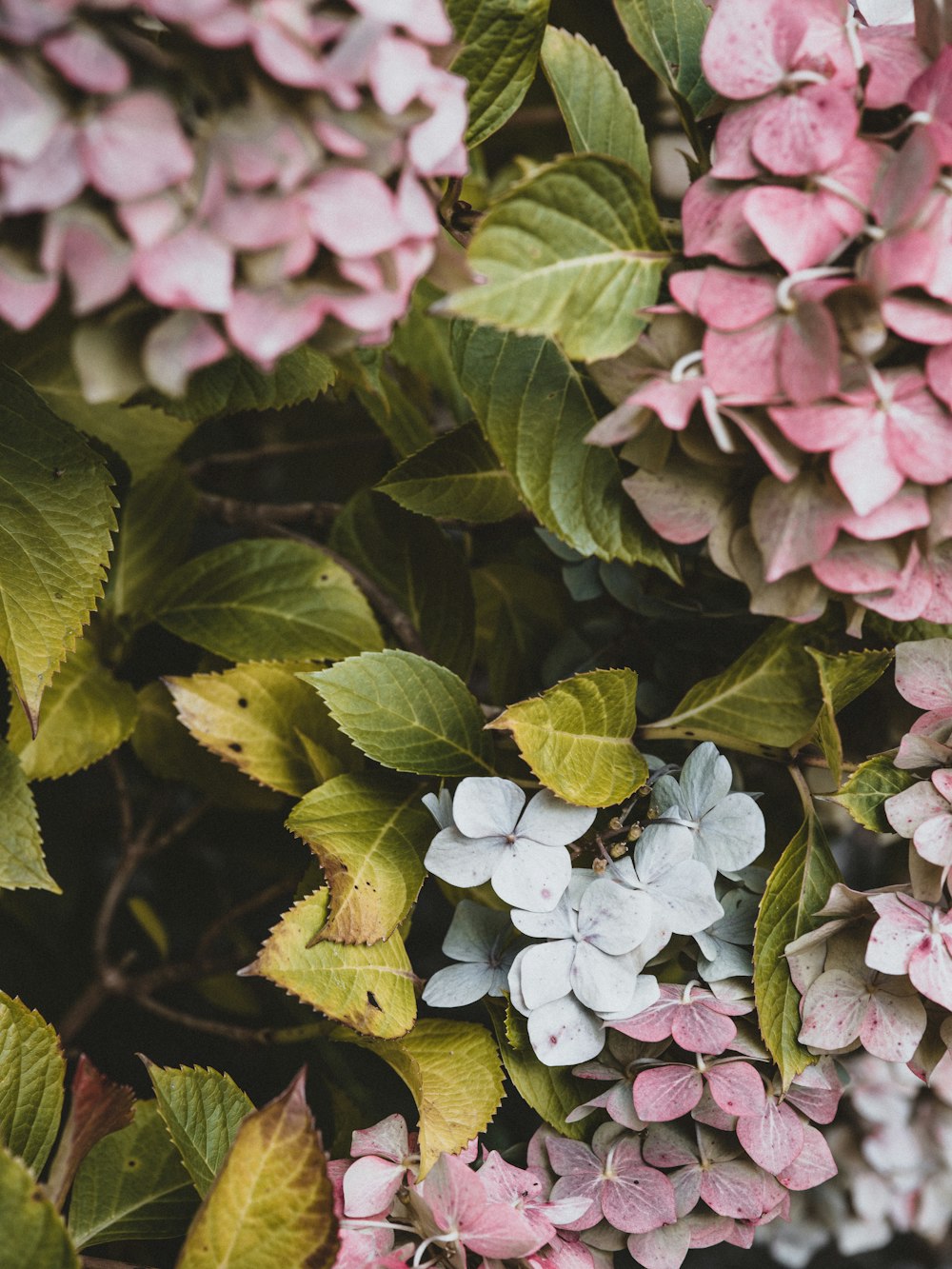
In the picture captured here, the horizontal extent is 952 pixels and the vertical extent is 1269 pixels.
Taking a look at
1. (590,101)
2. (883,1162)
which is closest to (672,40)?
(590,101)

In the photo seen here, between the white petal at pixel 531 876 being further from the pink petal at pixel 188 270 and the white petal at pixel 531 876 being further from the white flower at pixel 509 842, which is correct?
the pink petal at pixel 188 270

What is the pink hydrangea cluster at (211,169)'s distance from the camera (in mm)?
244

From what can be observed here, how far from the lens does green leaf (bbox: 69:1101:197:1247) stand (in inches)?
16.1

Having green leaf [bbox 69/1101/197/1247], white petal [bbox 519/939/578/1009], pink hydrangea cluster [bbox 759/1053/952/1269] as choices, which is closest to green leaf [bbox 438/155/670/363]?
white petal [bbox 519/939/578/1009]

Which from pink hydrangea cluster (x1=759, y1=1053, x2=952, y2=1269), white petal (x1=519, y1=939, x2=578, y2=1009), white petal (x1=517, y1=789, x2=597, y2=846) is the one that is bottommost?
pink hydrangea cluster (x1=759, y1=1053, x2=952, y2=1269)

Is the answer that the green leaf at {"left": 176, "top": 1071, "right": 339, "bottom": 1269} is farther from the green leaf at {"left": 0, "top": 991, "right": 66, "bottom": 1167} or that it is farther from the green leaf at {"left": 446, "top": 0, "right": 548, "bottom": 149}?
the green leaf at {"left": 446, "top": 0, "right": 548, "bottom": 149}

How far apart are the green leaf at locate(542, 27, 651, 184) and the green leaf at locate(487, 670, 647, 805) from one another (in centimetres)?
19

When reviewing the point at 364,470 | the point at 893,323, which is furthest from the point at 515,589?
the point at 893,323

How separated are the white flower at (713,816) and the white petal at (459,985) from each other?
88 millimetres

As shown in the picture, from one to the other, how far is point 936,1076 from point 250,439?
57 centimetres

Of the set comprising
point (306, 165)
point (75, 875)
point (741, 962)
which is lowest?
point (75, 875)

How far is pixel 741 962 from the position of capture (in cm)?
42

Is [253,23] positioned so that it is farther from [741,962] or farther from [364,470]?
[364,470]

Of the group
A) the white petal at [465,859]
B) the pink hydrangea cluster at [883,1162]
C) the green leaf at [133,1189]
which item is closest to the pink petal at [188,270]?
the white petal at [465,859]
